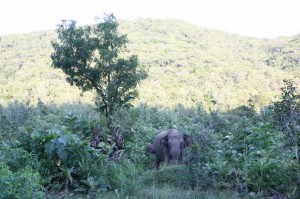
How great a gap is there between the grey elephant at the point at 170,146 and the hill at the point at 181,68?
111 ft

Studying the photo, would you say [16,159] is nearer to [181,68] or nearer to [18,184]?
[18,184]

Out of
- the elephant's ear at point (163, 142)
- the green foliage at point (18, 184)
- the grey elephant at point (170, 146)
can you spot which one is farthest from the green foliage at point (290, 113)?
the elephant's ear at point (163, 142)

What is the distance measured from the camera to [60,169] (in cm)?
712

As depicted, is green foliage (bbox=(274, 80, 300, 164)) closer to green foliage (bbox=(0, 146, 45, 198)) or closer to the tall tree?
green foliage (bbox=(0, 146, 45, 198))

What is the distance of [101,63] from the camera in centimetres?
1719

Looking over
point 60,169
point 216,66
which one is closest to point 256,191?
point 60,169

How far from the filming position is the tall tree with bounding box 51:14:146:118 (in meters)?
17.0

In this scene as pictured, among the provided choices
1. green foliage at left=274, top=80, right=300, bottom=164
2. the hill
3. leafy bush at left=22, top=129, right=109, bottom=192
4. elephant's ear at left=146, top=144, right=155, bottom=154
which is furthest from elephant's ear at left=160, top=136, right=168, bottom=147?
the hill

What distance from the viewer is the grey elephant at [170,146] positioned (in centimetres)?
1066

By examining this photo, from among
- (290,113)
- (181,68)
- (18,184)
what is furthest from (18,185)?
(181,68)

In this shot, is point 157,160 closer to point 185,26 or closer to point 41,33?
point 41,33

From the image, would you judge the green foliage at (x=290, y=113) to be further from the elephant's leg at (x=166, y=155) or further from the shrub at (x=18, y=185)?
the elephant's leg at (x=166, y=155)

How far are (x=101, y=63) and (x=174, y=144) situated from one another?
24.7 ft

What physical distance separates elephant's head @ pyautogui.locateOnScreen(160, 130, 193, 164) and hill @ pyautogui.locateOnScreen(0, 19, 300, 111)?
34.0 meters
